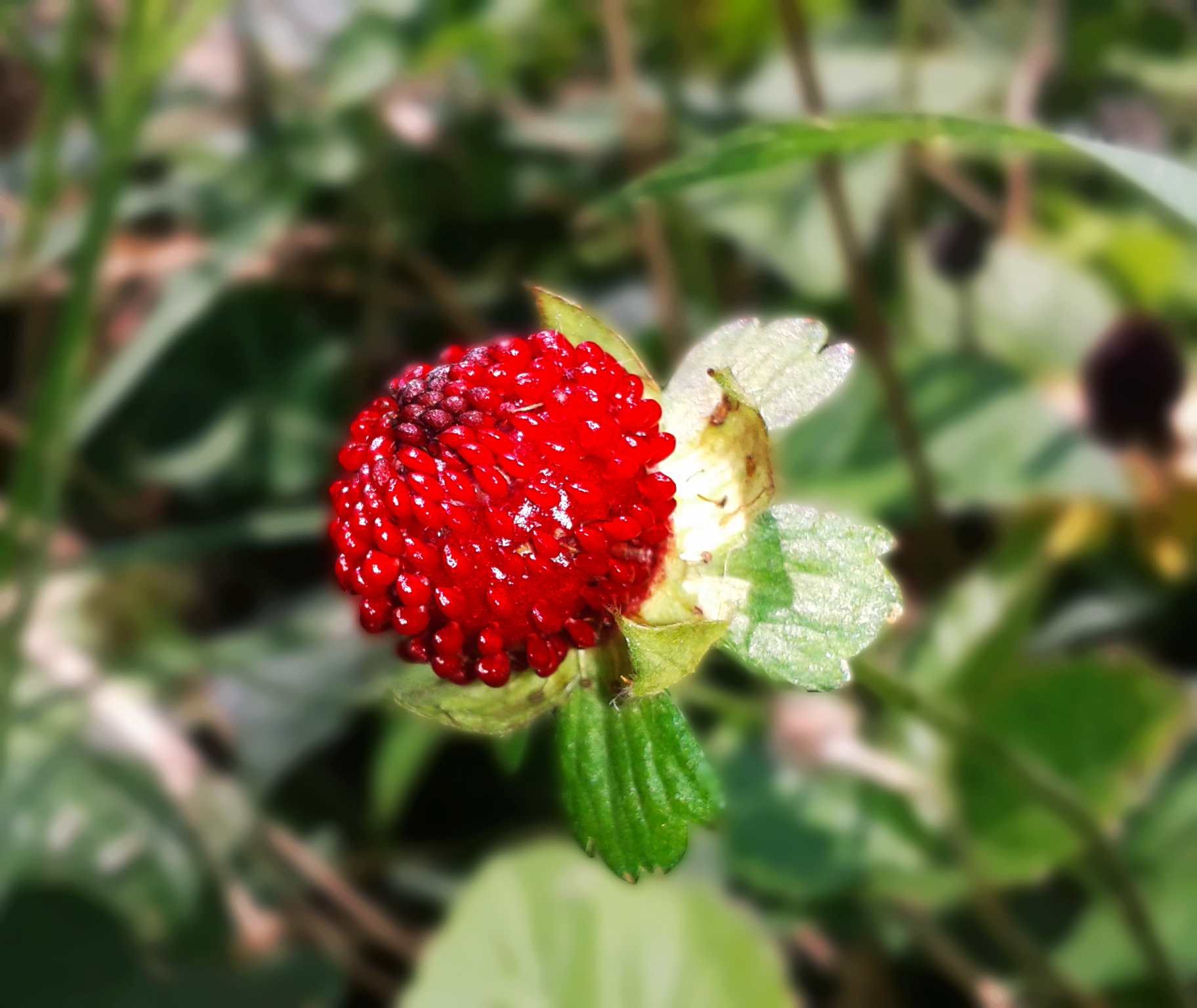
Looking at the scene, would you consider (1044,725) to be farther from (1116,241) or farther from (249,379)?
(249,379)

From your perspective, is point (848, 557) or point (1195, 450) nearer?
point (848, 557)

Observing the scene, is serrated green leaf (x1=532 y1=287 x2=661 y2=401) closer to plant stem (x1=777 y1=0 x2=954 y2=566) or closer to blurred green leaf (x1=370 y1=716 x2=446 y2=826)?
plant stem (x1=777 y1=0 x2=954 y2=566)

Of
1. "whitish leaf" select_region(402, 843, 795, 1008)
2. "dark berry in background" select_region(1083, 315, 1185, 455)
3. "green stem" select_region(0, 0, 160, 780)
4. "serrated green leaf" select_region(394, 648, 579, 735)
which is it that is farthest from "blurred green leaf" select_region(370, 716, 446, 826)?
"dark berry in background" select_region(1083, 315, 1185, 455)

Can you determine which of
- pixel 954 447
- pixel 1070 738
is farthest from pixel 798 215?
pixel 1070 738

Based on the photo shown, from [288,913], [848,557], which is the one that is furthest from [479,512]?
[288,913]

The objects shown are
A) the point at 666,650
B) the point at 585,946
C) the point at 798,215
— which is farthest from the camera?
the point at 798,215

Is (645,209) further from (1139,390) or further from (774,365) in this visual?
(774,365)
